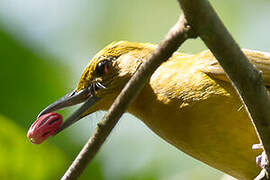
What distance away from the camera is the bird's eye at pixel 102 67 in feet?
17.1

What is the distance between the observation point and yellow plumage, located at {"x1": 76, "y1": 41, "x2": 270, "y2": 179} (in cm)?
449

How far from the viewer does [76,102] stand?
5203mm

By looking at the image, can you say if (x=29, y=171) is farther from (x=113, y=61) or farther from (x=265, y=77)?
(x=265, y=77)

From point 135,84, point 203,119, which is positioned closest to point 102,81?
point 203,119

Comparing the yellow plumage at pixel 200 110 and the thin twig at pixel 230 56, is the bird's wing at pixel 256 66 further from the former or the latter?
the thin twig at pixel 230 56

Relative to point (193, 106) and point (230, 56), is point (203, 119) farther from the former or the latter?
point (230, 56)

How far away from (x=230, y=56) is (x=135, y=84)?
514 mm

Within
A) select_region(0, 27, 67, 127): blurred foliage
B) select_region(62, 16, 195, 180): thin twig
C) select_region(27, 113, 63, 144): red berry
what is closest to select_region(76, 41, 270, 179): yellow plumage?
select_region(27, 113, 63, 144): red berry

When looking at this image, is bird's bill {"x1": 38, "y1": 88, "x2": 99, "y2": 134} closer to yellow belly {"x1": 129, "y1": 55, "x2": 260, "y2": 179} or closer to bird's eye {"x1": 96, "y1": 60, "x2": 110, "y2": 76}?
bird's eye {"x1": 96, "y1": 60, "x2": 110, "y2": 76}

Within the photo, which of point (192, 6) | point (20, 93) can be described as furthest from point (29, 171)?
A: point (192, 6)

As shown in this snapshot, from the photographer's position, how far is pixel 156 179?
564cm

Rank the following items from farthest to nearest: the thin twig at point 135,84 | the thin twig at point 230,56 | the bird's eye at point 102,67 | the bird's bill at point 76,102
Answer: the bird's eye at point 102,67 < the bird's bill at point 76,102 < the thin twig at point 135,84 < the thin twig at point 230,56

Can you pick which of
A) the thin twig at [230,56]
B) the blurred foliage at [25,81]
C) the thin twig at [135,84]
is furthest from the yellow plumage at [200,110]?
the thin twig at [135,84]

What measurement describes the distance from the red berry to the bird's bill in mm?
85
